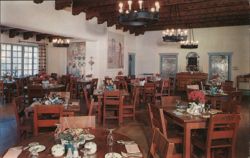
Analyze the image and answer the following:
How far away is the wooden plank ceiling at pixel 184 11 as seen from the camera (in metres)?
7.85

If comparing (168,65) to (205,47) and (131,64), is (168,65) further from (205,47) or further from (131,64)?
(205,47)

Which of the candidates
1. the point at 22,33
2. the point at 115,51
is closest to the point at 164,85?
the point at 115,51

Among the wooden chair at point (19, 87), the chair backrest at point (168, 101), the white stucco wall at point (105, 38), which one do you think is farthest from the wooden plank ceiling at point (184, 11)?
the wooden chair at point (19, 87)

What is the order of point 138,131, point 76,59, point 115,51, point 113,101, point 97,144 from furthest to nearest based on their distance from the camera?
point 76,59 → point 115,51 → point 113,101 → point 138,131 → point 97,144

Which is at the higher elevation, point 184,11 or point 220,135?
point 184,11

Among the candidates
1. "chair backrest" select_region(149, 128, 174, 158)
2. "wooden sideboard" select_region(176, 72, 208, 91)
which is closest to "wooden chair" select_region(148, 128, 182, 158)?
"chair backrest" select_region(149, 128, 174, 158)

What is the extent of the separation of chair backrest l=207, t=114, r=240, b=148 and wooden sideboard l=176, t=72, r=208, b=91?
358 inches

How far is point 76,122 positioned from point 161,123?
1.25 metres

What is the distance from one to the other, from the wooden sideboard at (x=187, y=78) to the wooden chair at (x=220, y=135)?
9008 millimetres

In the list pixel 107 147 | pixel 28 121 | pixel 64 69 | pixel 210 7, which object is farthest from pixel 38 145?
pixel 64 69

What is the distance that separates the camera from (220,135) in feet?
11.4

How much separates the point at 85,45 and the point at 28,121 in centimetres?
737

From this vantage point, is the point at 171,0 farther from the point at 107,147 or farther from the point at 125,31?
the point at 107,147

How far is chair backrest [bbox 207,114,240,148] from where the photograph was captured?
3.37m
